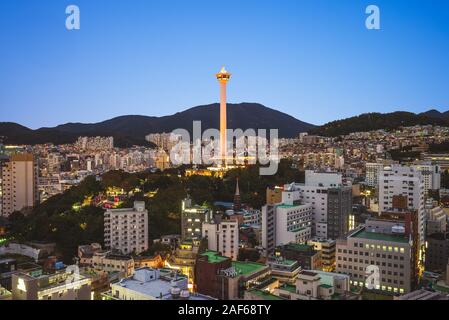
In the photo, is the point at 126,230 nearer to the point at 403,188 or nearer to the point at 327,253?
the point at 327,253

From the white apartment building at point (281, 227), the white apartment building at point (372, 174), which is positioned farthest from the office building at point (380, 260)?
the white apartment building at point (372, 174)

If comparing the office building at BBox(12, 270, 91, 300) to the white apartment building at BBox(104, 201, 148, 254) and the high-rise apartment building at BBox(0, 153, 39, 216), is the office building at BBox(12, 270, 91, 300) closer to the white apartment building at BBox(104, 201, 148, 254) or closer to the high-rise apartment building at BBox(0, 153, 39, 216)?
the white apartment building at BBox(104, 201, 148, 254)

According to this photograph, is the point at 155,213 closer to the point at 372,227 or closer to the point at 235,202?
the point at 235,202

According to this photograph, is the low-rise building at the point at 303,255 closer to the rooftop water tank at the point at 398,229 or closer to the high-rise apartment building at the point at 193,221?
the rooftop water tank at the point at 398,229

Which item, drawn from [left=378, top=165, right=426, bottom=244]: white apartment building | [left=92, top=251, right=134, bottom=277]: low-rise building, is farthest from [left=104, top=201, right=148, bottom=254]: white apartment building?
[left=378, top=165, right=426, bottom=244]: white apartment building

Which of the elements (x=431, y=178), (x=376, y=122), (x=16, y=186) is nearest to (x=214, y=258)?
(x=431, y=178)
